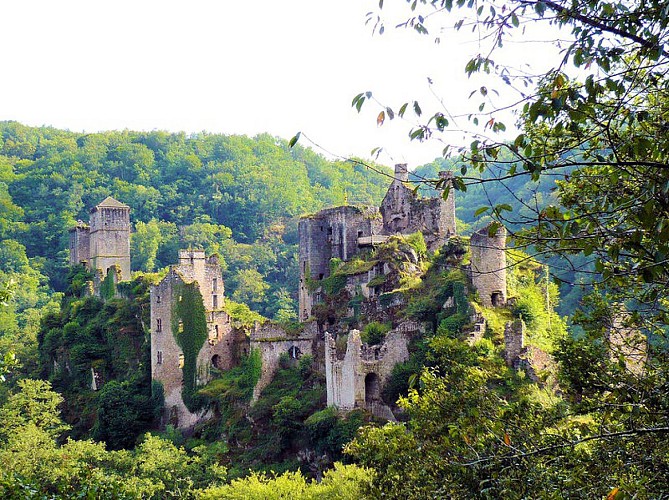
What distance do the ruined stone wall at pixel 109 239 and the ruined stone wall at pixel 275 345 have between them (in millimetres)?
20051

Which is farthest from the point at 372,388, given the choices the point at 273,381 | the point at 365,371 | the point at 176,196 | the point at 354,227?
the point at 176,196

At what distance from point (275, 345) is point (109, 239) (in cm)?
2342

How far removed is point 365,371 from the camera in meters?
36.4

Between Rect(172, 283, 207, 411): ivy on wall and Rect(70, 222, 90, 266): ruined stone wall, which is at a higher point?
Rect(70, 222, 90, 266): ruined stone wall

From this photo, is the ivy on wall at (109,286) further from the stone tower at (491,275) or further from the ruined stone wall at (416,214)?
the stone tower at (491,275)

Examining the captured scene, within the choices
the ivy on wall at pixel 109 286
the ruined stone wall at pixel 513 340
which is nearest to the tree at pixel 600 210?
the ruined stone wall at pixel 513 340

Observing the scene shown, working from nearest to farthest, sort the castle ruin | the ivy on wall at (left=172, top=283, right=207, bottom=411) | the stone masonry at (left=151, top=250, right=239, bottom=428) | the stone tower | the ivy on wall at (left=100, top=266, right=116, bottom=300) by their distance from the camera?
the stone tower < the castle ruin < the ivy on wall at (left=172, top=283, right=207, bottom=411) < the stone masonry at (left=151, top=250, right=239, bottom=428) < the ivy on wall at (left=100, top=266, right=116, bottom=300)

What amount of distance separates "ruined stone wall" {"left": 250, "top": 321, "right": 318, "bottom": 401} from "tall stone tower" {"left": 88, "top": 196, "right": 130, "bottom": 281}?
2001cm

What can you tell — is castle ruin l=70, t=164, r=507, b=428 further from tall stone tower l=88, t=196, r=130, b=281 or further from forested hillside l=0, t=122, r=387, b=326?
forested hillside l=0, t=122, r=387, b=326

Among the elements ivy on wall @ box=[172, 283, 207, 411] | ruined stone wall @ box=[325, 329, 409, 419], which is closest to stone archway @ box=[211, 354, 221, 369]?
ivy on wall @ box=[172, 283, 207, 411]

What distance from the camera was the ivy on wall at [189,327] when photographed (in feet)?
151

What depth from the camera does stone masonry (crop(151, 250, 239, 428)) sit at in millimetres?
46125

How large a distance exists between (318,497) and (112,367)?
2456cm

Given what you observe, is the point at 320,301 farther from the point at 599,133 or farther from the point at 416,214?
the point at 599,133
